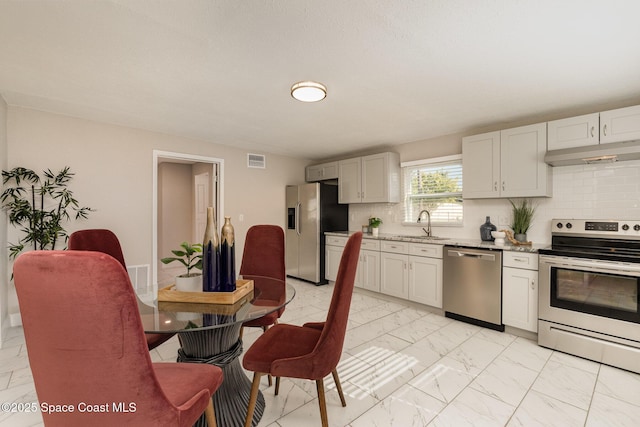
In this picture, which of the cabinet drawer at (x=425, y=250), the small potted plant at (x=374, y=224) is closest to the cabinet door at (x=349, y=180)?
the small potted plant at (x=374, y=224)

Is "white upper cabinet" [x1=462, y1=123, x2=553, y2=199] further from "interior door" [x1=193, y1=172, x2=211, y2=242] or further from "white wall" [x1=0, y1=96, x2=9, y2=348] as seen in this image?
"white wall" [x1=0, y1=96, x2=9, y2=348]

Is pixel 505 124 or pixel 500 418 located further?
pixel 505 124

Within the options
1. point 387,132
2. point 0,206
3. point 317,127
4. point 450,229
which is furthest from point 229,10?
point 450,229

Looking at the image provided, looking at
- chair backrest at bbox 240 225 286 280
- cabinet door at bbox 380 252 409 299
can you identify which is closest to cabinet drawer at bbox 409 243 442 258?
cabinet door at bbox 380 252 409 299

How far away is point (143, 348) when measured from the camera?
918 mm

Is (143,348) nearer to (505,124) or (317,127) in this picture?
(317,127)

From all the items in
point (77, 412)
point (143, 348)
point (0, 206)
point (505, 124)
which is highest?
point (505, 124)

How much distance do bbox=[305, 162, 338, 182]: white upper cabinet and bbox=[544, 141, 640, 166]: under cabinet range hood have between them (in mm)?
3105

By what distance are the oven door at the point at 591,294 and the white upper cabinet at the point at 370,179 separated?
218 cm

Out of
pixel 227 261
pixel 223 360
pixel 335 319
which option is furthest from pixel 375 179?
pixel 223 360

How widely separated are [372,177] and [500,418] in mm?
3429

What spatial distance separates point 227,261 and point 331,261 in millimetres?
3276

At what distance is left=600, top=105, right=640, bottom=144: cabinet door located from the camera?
2547mm

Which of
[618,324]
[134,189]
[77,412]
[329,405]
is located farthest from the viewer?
[134,189]
